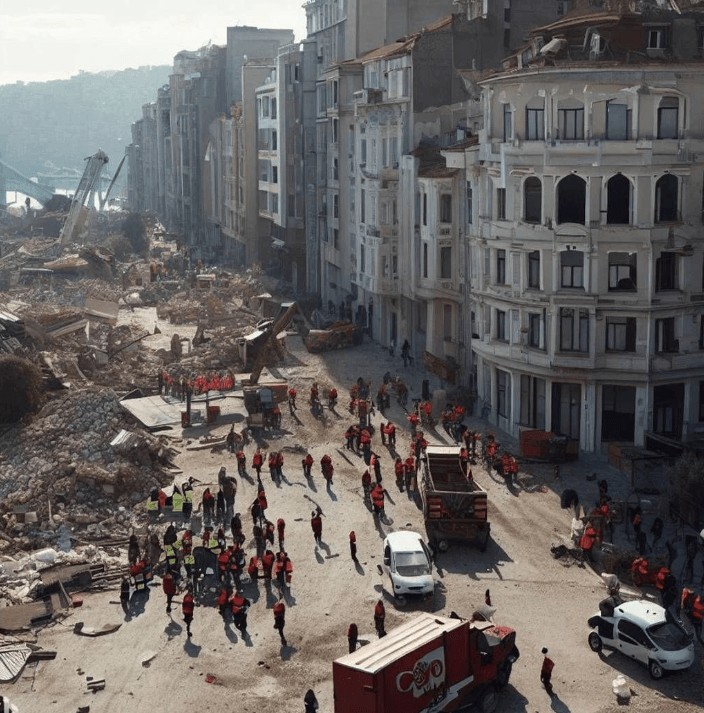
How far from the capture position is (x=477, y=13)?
6888 cm

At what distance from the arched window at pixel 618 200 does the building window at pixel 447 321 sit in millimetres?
16293

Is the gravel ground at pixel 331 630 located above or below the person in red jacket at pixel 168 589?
below

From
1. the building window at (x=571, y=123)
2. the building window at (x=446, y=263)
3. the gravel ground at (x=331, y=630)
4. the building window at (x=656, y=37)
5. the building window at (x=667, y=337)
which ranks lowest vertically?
the gravel ground at (x=331, y=630)

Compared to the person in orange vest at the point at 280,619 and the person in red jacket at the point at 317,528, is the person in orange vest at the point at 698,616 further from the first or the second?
the person in red jacket at the point at 317,528

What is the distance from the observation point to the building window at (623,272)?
159 feet

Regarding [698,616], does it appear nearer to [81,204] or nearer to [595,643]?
[595,643]

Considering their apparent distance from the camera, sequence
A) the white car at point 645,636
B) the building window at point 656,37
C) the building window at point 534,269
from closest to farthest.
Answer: the white car at point 645,636, the building window at point 534,269, the building window at point 656,37

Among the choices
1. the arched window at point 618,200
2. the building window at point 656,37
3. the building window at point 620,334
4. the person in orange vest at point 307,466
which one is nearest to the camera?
the person in orange vest at point 307,466

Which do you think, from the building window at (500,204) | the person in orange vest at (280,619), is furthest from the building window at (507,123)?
the person in orange vest at (280,619)

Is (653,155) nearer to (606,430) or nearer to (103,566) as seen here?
(606,430)

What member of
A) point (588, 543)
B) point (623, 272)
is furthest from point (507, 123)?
point (588, 543)

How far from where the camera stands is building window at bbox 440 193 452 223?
6109 centimetres

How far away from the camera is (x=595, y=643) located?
31.7 meters

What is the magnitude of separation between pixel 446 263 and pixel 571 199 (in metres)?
14.1
